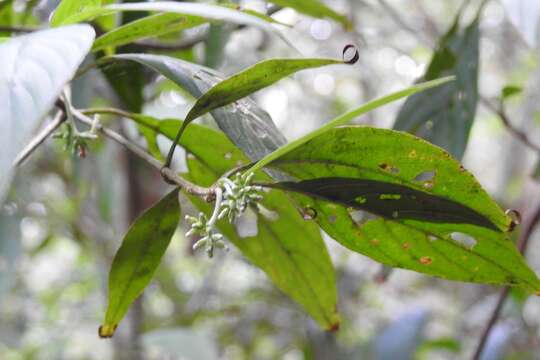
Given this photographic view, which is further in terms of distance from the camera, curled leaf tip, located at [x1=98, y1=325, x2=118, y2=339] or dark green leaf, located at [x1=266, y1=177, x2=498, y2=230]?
curled leaf tip, located at [x1=98, y1=325, x2=118, y2=339]

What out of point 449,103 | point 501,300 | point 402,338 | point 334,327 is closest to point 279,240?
point 334,327

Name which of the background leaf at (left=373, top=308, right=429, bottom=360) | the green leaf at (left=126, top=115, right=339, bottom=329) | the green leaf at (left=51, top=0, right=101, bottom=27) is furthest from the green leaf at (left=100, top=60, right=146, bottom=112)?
the background leaf at (left=373, top=308, right=429, bottom=360)

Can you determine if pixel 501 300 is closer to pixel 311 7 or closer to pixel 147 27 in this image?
pixel 311 7

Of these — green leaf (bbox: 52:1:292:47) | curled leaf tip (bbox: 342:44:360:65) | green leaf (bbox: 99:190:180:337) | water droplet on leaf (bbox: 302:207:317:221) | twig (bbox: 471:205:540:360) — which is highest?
green leaf (bbox: 52:1:292:47)

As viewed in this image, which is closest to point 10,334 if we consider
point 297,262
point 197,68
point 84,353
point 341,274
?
point 84,353

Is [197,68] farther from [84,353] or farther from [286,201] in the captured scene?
[84,353]

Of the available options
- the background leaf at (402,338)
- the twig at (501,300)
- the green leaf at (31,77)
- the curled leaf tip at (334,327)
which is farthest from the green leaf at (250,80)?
the background leaf at (402,338)

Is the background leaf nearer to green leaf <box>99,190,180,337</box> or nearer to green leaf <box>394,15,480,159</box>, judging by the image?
green leaf <box>394,15,480,159</box>
